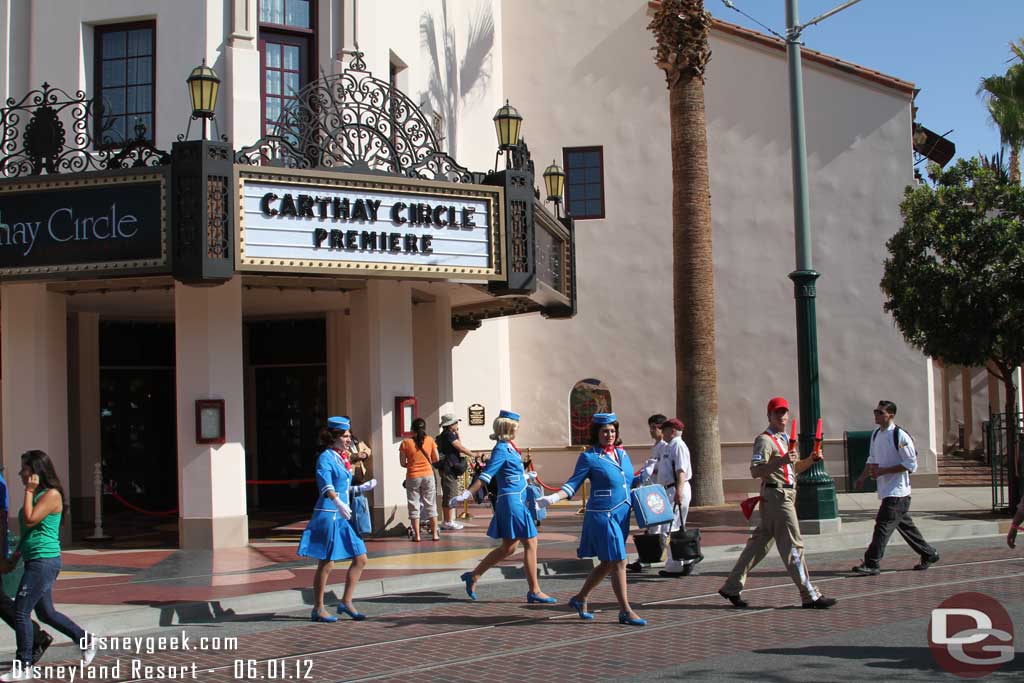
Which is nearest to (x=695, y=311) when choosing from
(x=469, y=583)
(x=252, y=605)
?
(x=469, y=583)

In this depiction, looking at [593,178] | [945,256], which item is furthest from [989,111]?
[945,256]

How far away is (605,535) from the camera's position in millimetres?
9797

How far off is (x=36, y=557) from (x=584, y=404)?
57.1 feet

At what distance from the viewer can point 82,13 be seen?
16.6 m

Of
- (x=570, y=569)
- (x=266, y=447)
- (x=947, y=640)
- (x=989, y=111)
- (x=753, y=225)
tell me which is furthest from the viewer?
(x=989, y=111)

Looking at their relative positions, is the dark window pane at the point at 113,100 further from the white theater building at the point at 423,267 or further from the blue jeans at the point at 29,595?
the blue jeans at the point at 29,595

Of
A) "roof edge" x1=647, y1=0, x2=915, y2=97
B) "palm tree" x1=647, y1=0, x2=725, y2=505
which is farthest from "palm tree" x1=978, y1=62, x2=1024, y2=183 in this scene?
"palm tree" x1=647, y1=0, x2=725, y2=505

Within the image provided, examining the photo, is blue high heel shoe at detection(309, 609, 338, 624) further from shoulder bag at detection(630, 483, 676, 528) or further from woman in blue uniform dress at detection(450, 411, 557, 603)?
shoulder bag at detection(630, 483, 676, 528)

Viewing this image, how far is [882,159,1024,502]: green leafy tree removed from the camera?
17.3m

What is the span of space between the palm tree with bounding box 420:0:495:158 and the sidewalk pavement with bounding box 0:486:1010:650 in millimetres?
7593

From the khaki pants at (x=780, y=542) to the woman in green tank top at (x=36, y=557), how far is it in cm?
568

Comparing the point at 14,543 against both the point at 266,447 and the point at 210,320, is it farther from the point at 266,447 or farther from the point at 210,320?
the point at 266,447

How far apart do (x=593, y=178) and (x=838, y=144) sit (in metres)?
5.25

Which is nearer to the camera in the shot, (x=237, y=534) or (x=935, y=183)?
(x=237, y=534)
